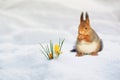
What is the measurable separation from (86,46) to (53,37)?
1.49 ft

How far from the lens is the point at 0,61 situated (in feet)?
8.24

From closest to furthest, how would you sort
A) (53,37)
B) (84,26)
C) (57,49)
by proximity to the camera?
(84,26), (57,49), (53,37)

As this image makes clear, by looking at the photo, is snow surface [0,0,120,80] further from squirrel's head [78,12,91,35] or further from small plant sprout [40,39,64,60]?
squirrel's head [78,12,91,35]

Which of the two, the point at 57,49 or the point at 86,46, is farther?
the point at 57,49

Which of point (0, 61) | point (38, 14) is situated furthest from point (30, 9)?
point (0, 61)

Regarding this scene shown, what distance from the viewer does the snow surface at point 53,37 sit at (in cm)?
227

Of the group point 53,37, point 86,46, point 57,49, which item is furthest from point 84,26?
point 53,37

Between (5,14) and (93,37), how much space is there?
0.87 metres

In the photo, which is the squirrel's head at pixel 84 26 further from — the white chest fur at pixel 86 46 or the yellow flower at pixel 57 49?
the yellow flower at pixel 57 49

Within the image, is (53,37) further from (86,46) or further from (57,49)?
(86,46)

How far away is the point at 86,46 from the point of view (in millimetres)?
2262

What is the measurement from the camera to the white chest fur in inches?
88.8

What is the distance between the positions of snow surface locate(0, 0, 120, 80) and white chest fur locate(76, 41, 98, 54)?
0.13 feet

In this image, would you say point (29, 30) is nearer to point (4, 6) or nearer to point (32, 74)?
point (4, 6)
